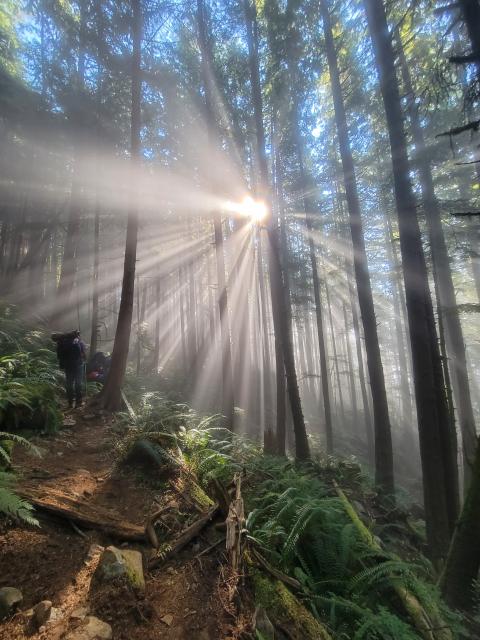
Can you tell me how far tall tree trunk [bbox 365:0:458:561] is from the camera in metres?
6.25

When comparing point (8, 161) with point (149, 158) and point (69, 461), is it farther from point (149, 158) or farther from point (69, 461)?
point (69, 461)

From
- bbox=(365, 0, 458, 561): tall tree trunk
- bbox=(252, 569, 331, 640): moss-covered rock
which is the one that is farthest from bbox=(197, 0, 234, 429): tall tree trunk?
→ bbox=(252, 569, 331, 640): moss-covered rock

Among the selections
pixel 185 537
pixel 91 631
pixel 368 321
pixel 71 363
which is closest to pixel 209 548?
pixel 185 537

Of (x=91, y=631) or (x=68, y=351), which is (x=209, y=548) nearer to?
(x=91, y=631)

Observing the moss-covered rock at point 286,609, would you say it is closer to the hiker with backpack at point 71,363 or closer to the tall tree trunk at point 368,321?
the hiker with backpack at point 71,363

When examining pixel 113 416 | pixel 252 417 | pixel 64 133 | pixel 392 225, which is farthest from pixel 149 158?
pixel 252 417

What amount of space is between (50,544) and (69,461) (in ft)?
7.72

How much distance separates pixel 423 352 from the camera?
266 inches

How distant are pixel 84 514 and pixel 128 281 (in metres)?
6.73

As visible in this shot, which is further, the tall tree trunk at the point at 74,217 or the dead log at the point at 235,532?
the tall tree trunk at the point at 74,217

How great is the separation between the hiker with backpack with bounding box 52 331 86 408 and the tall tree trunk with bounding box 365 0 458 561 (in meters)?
8.10

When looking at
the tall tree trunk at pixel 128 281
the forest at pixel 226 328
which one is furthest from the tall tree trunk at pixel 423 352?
the tall tree trunk at pixel 128 281

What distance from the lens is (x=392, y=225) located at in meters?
21.2

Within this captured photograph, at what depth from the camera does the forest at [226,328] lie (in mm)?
2803
